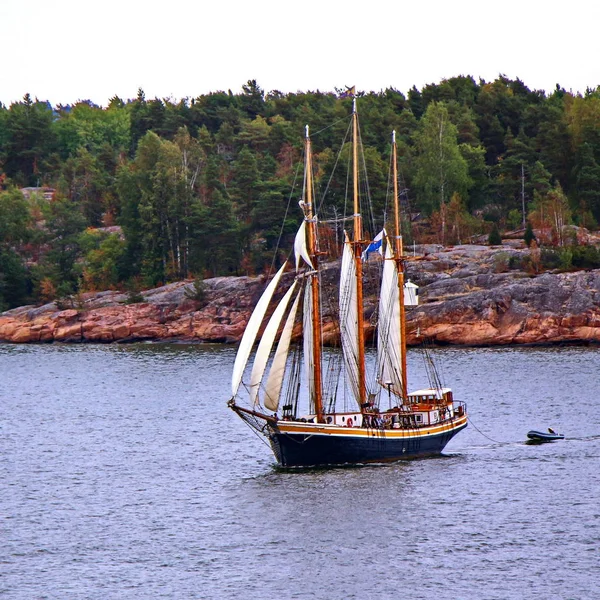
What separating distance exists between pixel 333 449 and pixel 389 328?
1151 cm

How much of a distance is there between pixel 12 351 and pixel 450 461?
273 ft

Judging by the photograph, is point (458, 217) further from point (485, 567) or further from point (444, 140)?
point (485, 567)

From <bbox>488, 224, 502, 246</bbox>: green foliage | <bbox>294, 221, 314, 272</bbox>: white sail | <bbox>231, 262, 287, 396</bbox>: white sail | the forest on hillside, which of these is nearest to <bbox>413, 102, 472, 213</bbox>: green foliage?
the forest on hillside

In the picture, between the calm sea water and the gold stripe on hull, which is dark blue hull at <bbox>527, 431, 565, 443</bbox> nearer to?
the calm sea water

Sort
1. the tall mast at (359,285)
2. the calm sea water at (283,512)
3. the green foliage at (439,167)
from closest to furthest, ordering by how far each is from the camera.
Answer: the calm sea water at (283,512) < the tall mast at (359,285) < the green foliage at (439,167)

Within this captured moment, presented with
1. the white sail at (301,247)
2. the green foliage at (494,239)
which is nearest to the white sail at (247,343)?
the white sail at (301,247)

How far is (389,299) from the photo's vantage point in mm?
68812

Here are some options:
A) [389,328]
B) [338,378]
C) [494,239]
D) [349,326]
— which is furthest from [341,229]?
[338,378]

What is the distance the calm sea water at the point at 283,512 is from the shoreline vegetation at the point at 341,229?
31.3 meters

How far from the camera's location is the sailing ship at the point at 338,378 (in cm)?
5869

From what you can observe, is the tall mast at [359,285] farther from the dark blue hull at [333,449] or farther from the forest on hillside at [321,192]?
the forest on hillside at [321,192]

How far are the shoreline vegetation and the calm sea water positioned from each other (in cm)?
3128

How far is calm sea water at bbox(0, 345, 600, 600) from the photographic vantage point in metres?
43.5

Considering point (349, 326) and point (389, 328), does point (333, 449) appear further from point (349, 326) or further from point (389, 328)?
point (389, 328)
